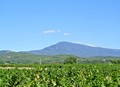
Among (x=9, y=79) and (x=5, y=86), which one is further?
(x=9, y=79)

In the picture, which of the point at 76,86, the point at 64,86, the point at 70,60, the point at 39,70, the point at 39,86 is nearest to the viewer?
the point at 39,86

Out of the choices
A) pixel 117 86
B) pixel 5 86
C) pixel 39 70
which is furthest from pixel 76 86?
pixel 39 70

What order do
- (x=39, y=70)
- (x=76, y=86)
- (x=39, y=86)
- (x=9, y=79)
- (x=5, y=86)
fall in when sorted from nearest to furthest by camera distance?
1. (x=39, y=86)
2. (x=76, y=86)
3. (x=5, y=86)
4. (x=9, y=79)
5. (x=39, y=70)

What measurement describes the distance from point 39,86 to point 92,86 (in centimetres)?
217

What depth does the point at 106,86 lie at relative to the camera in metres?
13.9

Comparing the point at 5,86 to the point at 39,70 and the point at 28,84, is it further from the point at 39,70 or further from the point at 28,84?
the point at 39,70

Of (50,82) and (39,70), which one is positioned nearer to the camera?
(50,82)

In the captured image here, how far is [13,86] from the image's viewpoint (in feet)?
62.2

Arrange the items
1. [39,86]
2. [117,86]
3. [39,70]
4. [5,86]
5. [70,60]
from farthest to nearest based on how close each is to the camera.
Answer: [70,60]
[39,70]
[5,86]
[39,86]
[117,86]

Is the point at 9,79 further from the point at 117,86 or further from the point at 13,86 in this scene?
the point at 117,86

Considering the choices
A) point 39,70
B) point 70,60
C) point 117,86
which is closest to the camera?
point 117,86

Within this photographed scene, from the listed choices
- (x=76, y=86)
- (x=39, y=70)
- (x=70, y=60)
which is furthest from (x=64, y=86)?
(x=70, y=60)

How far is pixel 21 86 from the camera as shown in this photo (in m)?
16.3

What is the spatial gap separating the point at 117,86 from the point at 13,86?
713cm
